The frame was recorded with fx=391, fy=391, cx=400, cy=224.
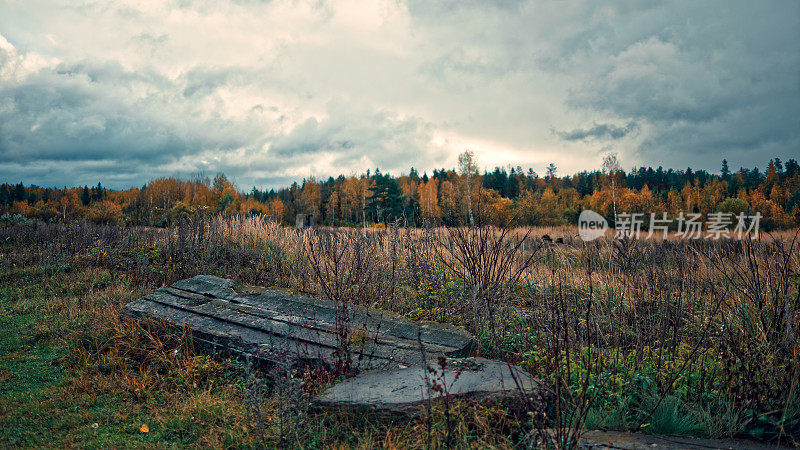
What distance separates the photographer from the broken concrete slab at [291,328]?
12.0ft

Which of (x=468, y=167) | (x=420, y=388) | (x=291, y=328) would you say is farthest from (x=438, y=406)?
(x=468, y=167)

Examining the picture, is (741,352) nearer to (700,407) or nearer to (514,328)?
(700,407)

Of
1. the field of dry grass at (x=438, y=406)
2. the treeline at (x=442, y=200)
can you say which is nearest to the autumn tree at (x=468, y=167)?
the treeline at (x=442, y=200)

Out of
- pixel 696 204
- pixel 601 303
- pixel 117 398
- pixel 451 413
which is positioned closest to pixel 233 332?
pixel 117 398

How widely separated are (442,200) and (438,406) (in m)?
38.5

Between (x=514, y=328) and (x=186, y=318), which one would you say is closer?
(x=186, y=318)

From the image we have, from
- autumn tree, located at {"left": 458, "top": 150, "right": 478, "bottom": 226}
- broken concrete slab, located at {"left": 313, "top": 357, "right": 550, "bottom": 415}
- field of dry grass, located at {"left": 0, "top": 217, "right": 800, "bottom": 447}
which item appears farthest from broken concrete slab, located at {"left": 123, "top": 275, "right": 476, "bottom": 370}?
autumn tree, located at {"left": 458, "top": 150, "right": 478, "bottom": 226}

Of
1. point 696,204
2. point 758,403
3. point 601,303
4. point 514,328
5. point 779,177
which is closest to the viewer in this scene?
point 758,403

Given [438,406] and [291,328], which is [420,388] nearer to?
[438,406]

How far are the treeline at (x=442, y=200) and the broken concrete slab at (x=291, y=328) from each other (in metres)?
2.19

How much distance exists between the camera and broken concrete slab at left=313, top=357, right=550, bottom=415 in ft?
8.86

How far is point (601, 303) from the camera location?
595 centimetres

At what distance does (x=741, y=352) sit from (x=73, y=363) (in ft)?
21.0

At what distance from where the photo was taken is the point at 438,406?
2658 millimetres
